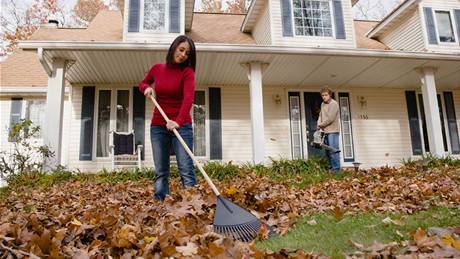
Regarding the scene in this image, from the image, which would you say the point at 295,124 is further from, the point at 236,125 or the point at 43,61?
the point at 43,61

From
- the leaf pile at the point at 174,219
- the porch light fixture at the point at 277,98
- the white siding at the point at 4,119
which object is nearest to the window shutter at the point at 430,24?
the porch light fixture at the point at 277,98

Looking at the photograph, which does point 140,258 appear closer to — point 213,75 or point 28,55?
point 213,75

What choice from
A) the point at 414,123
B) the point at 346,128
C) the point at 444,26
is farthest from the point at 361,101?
the point at 444,26

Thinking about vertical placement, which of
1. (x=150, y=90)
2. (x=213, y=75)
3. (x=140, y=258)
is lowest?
(x=140, y=258)

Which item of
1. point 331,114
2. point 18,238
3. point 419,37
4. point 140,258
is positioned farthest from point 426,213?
point 419,37

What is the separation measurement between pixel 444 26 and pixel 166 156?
11063 mm

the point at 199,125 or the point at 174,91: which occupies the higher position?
the point at 199,125

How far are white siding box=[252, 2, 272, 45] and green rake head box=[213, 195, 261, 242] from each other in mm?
8277

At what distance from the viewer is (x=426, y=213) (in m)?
2.96

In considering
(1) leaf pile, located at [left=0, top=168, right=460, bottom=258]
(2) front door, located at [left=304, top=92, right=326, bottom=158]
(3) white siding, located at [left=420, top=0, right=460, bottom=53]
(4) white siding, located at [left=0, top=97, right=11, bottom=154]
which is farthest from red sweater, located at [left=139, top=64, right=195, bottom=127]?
(3) white siding, located at [left=420, top=0, right=460, bottom=53]

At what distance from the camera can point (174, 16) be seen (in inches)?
380

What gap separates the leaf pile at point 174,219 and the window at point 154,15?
5.94m

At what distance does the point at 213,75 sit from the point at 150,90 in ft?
20.2

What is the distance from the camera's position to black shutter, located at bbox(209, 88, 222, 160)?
389 inches
